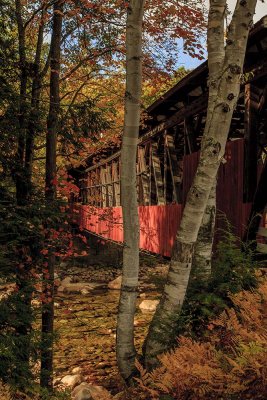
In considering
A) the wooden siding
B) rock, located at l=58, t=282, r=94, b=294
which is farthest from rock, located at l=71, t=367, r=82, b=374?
rock, located at l=58, t=282, r=94, b=294

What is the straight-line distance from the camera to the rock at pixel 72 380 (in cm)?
709

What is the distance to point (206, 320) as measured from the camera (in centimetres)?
469

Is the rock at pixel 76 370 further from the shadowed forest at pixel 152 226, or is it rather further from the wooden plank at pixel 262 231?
the wooden plank at pixel 262 231

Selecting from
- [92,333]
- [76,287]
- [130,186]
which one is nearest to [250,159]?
[130,186]

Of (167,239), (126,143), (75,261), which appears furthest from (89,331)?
(75,261)

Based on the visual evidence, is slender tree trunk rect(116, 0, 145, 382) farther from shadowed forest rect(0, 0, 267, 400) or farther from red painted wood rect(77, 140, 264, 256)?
red painted wood rect(77, 140, 264, 256)

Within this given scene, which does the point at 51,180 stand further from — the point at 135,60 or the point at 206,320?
the point at 206,320

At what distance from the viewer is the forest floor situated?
7.38 meters

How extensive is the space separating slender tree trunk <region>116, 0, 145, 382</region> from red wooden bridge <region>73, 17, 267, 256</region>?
1.31m

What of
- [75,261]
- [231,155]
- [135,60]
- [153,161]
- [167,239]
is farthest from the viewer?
[75,261]

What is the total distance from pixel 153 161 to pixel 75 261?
12322 mm

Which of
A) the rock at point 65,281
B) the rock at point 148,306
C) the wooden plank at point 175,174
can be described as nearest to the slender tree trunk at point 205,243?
the wooden plank at point 175,174

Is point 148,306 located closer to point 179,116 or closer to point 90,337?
point 90,337

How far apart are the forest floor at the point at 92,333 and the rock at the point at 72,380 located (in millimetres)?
104
